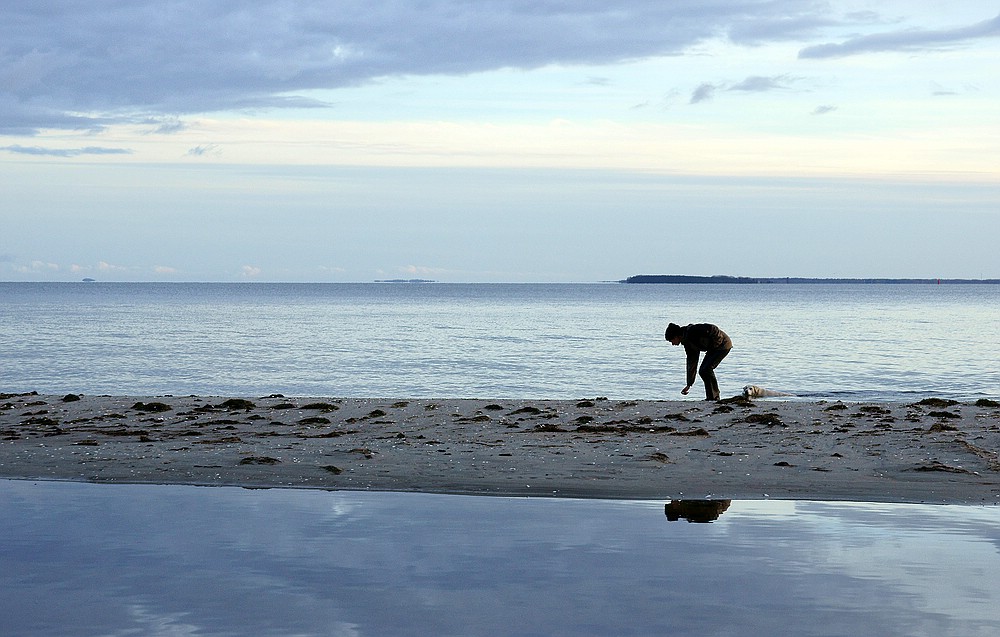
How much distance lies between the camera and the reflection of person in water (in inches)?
370

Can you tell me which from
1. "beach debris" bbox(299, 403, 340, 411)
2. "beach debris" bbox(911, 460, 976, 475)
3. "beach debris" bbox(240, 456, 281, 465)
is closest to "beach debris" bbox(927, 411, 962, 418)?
"beach debris" bbox(911, 460, 976, 475)

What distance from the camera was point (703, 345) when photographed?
19953 millimetres

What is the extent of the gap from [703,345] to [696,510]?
10.5 metres

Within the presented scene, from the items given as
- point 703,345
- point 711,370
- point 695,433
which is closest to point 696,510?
point 695,433

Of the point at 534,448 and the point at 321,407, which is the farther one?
the point at 321,407

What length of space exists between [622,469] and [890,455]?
10.7 ft

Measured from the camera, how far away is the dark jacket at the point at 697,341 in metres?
19.8

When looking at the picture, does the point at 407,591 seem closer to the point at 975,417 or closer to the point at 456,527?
the point at 456,527

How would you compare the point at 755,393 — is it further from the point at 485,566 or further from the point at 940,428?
the point at 485,566

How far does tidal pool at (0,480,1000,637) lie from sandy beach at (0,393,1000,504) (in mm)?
837

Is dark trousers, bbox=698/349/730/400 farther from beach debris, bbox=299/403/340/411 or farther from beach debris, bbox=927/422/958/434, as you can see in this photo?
beach debris, bbox=299/403/340/411

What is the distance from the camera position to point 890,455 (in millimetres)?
12711

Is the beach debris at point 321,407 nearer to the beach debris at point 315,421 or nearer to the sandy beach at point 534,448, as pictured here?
the sandy beach at point 534,448

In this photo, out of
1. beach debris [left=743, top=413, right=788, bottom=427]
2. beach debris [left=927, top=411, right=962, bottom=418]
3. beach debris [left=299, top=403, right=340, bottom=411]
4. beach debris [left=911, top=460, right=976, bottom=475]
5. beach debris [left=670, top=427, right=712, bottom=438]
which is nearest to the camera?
beach debris [left=911, top=460, right=976, bottom=475]
